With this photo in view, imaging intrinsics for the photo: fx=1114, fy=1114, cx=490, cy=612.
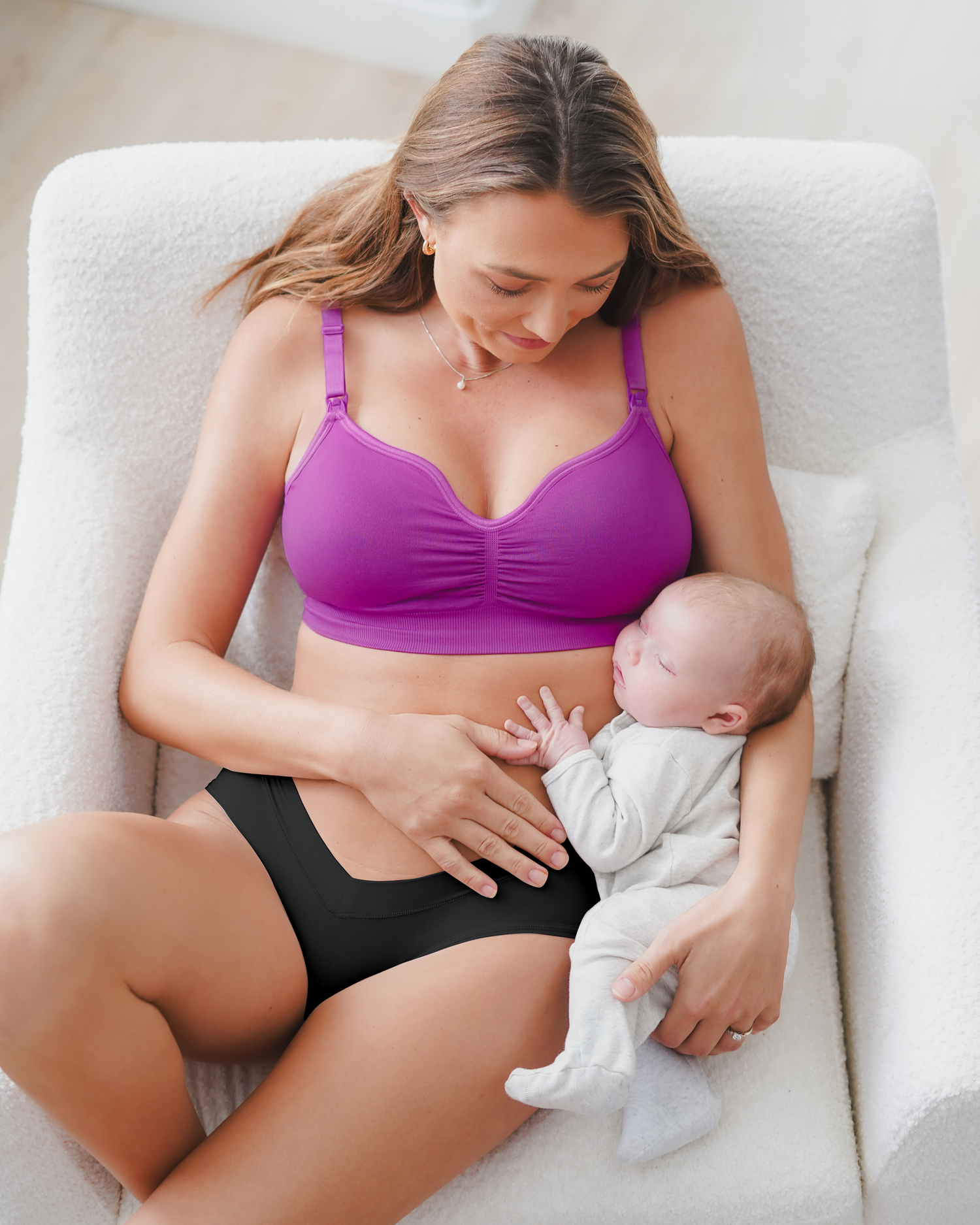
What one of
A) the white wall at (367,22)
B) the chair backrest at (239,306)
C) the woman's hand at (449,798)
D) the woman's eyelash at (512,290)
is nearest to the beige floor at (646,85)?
the white wall at (367,22)

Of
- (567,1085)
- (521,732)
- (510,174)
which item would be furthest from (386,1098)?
(510,174)

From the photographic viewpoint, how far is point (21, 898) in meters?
1.03

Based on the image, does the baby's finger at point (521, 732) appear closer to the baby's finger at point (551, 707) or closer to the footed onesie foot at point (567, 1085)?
the baby's finger at point (551, 707)

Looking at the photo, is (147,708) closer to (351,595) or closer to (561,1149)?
(351,595)

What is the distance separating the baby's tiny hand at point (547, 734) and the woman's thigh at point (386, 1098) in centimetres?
20

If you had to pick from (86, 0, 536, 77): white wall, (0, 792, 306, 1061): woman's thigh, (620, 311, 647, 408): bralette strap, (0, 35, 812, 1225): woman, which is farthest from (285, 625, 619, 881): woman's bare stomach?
(86, 0, 536, 77): white wall

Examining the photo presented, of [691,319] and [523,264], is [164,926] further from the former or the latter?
[691,319]

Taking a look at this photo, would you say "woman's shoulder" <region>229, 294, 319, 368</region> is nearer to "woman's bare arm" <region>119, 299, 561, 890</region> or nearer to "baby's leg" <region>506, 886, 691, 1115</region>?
"woman's bare arm" <region>119, 299, 561, 890</region>

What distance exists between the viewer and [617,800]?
124 centimetres

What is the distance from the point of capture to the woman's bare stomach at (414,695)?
126cm

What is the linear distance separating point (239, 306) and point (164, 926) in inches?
33.6

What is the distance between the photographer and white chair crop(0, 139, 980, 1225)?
1.22m

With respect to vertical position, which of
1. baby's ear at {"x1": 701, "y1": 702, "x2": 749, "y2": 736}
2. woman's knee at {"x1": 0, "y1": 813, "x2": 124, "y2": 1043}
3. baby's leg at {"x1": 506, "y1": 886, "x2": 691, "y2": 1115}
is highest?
baby's ear at {"x1": 701, "y1": 702, "x2": 749, "y2": 736}

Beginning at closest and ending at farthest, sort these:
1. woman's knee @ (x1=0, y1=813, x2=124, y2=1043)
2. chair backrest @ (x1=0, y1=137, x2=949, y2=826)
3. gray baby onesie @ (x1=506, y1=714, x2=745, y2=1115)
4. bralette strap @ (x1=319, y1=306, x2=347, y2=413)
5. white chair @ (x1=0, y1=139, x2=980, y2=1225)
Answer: woman's knee @ (x1=0, y1=813, x2=124, y2=1043) < gray baby onesie @ (x1=506, y1=714, x2=745, y2=1115) < white chair @ (x1=0, y1=139, x2=980, y2=1225) < bralette strap @ (x1=319, y1=306, x2=347, y2=413) < chair backrest @ (x1=0, y1=137, x2=949, y2=826)
